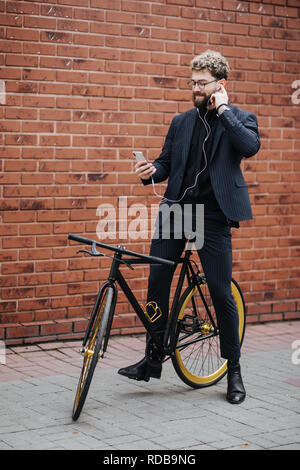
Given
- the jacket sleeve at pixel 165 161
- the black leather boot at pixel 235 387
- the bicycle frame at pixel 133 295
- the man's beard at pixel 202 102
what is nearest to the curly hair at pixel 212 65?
the man's beard at pixel 202 102

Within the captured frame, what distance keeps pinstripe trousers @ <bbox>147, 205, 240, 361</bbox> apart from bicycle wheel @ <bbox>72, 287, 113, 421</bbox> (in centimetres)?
63

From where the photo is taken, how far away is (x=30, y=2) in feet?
21.0

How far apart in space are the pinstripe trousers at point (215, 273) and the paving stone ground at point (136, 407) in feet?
1.47

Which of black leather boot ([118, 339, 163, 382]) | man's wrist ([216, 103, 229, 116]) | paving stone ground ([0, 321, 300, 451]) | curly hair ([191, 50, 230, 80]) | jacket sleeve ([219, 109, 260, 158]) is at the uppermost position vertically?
curly hair ([191, 50, 230, 80])

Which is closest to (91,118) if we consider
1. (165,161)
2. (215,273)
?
(165,161)

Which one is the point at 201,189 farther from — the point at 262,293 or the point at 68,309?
the point at 262,293

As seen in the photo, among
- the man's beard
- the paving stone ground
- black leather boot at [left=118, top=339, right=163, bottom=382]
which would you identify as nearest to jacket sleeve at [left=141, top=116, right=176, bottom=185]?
the man's beard

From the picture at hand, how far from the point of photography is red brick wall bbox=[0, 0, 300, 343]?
6480mm

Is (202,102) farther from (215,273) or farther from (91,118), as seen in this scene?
(91,118)

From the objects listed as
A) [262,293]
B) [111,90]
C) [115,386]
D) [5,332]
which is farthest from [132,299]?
[262,293]

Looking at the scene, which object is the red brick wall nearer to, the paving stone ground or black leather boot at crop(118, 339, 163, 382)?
the paving stone ground

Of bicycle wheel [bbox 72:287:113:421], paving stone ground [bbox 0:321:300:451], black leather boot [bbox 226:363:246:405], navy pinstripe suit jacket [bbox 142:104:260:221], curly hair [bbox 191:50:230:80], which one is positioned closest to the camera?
paving stone ground [bbox 0:321:300:451]

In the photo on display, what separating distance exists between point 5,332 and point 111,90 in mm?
2222

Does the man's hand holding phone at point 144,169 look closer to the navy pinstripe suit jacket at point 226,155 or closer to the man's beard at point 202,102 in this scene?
the navy pinstripe suit jacket at point 226,155
